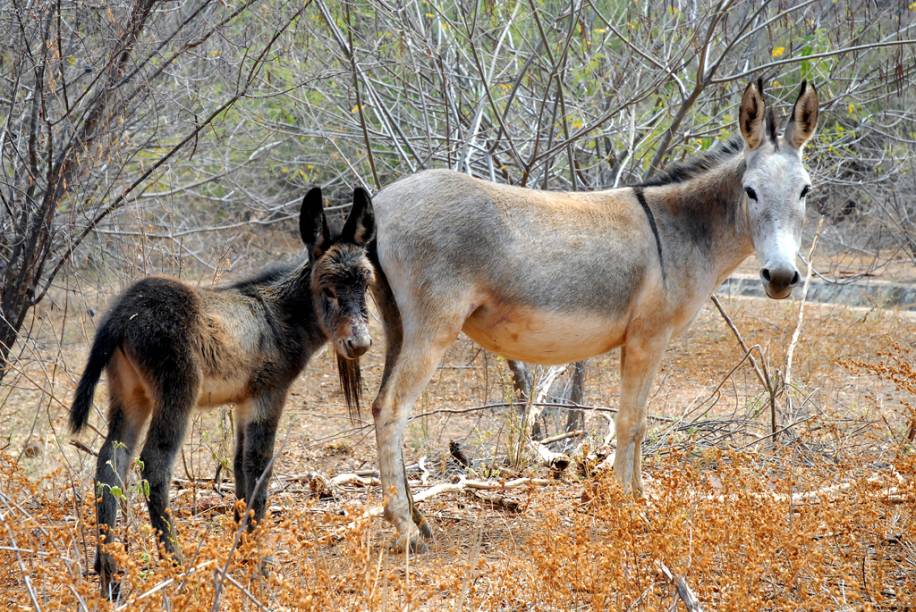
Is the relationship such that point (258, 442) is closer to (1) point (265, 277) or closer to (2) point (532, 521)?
(1) point (265, 277)

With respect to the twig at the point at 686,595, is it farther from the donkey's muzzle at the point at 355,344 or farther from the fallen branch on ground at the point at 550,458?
the fallen branch on ground at the point at 550,458

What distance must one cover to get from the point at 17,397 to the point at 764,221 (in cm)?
853

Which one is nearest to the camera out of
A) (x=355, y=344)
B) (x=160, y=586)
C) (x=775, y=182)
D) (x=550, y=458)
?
(x=160, y=586)

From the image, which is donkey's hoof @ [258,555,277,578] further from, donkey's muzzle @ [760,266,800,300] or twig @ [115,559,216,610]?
donkey's muzzle @ [760,266,800,300]

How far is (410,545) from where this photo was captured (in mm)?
5113

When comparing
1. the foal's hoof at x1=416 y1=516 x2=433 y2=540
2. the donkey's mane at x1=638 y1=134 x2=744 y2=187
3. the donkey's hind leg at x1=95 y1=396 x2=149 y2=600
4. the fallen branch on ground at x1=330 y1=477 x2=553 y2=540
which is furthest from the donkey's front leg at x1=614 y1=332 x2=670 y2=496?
the donkey's hind leg at x1=95 y1=396 x2=149 y2=600

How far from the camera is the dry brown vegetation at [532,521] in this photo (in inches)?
137

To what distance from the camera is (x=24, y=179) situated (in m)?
6.93

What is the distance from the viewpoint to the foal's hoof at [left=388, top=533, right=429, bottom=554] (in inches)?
200

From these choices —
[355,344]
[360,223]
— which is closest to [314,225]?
[360,223]

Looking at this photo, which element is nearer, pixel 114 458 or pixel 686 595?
pixel 686 595

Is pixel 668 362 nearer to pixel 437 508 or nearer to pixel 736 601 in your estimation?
pixel 437 508

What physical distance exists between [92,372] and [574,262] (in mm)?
2596

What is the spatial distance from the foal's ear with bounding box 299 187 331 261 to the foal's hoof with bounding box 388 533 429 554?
1.60 m
